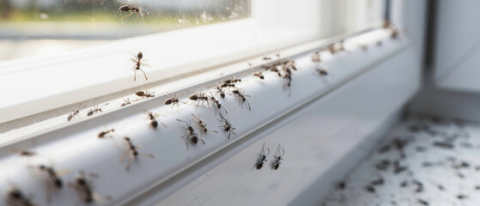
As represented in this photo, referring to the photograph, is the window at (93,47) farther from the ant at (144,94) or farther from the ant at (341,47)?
the ant at (341,47)

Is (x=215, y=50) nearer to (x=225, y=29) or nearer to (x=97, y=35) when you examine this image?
(x=225, y=29)

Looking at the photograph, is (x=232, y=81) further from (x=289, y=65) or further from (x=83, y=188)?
(x=83, y=188)

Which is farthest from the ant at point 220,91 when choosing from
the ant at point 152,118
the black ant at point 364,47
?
the black ant at point 364,47

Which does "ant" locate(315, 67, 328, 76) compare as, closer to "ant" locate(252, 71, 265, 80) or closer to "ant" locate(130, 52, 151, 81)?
"ant" locate(252, 71, 265, 80)

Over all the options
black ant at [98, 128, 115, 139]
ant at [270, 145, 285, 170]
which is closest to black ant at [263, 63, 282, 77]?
ant at [270, 145, 285, 170]

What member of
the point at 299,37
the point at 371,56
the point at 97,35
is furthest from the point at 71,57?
the point at 371,56

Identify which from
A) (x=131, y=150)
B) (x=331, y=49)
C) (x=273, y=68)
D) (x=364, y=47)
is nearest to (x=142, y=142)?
(x=131, y=150)

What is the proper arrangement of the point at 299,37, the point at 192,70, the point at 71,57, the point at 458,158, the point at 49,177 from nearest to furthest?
the point at 49,177 → the point at 71,57 → the point at 192,70 → the point at 299,37 → the point at 458,158
